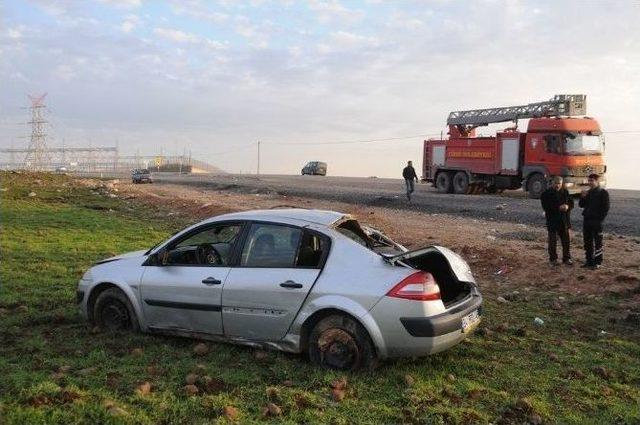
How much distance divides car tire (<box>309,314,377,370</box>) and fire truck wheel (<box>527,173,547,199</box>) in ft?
72.2

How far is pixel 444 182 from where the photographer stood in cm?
3123

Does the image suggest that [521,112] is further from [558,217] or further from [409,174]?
[558,217]

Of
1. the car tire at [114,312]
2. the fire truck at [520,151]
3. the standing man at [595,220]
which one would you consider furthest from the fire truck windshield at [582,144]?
the car tire at [114,312]

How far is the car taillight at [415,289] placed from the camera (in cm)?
501

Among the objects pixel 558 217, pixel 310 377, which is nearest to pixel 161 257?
pixel 310 377

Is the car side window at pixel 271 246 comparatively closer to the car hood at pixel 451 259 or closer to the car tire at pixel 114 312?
the car hood at pixel 451 259

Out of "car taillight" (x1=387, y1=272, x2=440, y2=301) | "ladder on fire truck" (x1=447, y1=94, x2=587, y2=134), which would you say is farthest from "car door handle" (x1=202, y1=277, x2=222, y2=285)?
"ladder on fire truck" (x1=447, y1=94, x2=587, y2=134)

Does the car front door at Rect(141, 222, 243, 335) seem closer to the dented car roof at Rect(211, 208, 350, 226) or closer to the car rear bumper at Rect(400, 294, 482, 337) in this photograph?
the dented car roof at Rect(211, 208, 350, 226)

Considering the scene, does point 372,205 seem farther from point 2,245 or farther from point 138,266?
point 138,266

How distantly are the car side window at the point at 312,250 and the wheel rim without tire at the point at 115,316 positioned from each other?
2.08 metres

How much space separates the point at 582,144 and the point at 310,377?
22659 mm

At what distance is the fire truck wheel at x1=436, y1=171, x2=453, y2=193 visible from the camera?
102 feet

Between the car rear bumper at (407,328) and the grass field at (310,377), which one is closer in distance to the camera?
the grass field at (310,377)

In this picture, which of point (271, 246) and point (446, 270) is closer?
point (271, 246)
